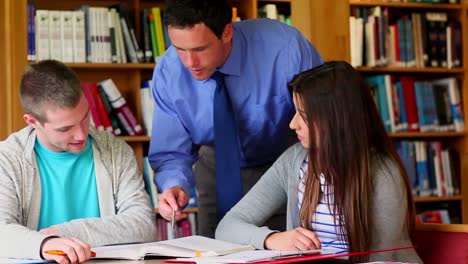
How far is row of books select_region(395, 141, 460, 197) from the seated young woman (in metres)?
3.03

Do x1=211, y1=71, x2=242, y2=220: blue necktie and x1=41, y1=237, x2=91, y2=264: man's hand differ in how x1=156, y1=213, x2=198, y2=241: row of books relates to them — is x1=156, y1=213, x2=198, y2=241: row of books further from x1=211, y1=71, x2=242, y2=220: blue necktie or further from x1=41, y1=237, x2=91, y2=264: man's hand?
x1=41, y1=237, x2=91, y2=264: man's hand

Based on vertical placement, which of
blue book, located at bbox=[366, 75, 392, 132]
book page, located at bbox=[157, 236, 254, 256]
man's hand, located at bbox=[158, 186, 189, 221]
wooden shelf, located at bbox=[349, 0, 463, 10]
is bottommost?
book page, located at bbox=[157, 236, 254, 256]

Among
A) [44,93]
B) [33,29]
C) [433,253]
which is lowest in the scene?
[433,253]

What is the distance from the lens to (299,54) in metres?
2.43

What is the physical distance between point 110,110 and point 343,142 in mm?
2347

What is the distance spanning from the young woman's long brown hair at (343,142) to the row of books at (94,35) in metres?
2.24

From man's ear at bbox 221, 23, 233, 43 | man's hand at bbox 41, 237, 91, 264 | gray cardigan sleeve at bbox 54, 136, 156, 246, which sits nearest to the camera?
man's hand at bbox 41, 237, 91, 264


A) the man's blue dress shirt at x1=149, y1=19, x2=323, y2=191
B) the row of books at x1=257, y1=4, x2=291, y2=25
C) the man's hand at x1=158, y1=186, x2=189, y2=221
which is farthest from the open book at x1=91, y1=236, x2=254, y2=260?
the row of books at x1=257, y1=4, x2=291, y2=25

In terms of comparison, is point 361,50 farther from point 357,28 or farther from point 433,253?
point 433,253

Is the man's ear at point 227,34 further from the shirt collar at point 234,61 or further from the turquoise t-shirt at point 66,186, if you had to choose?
the turquoise t-shirt at point 66,186

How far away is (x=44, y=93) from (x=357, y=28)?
2.94 metres

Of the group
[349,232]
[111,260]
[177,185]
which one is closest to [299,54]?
[177,185]

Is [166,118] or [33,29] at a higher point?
[33,29]

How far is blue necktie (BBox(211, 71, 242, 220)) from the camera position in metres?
2.40
